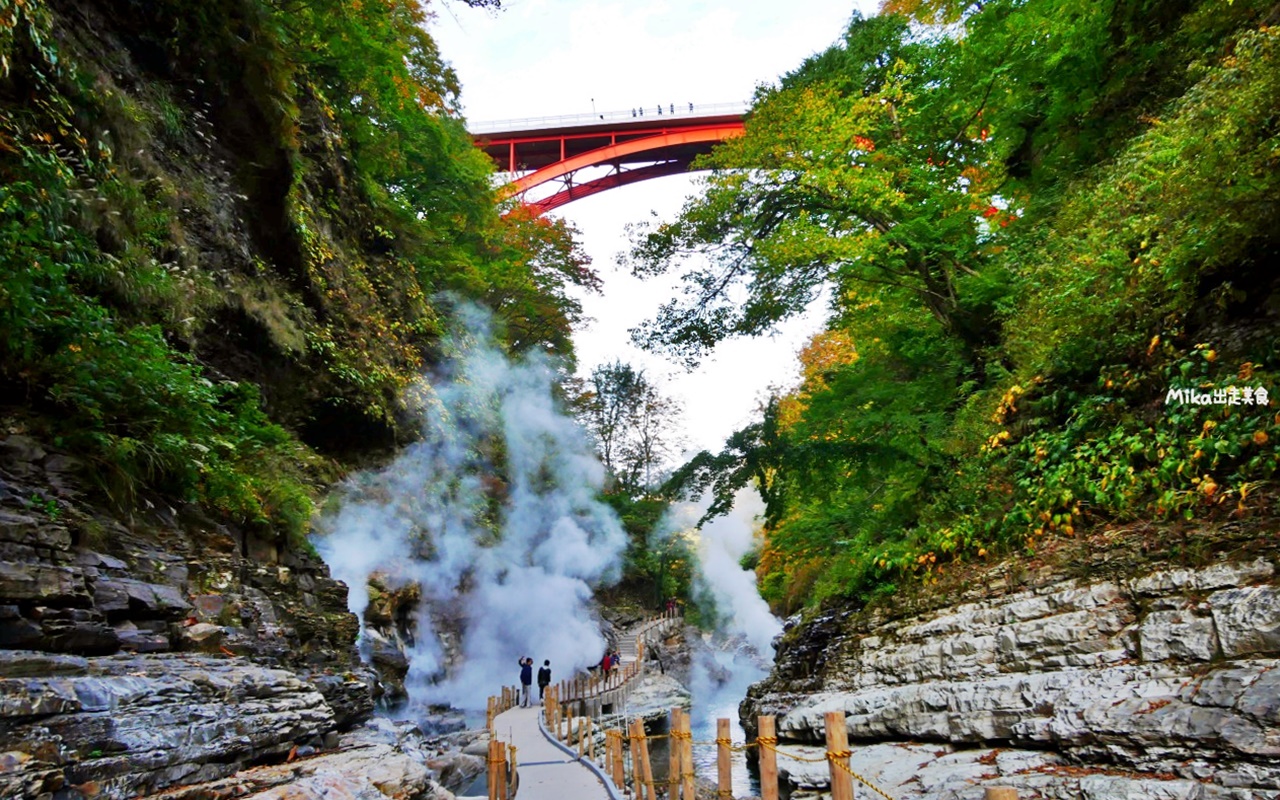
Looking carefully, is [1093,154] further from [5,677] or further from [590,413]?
[590,413]

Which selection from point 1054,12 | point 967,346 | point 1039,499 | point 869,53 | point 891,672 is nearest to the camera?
point 1039,499

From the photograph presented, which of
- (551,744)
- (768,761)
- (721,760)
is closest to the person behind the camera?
(768,761)

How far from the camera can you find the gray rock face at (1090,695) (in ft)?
12.4

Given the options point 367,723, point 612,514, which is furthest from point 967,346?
point 612,514

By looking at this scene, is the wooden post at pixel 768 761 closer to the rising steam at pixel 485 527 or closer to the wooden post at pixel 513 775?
the wooden post at pixel 513 775

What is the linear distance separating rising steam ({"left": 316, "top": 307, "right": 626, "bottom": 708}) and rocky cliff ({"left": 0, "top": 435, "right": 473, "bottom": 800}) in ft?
22.3

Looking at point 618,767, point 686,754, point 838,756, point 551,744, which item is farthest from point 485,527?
point 838,756

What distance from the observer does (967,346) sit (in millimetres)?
10562

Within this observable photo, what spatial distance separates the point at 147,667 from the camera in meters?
4.62

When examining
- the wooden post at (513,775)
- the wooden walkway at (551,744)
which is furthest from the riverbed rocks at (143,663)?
the wooden post at (513,775)

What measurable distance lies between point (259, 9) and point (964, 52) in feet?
36.7

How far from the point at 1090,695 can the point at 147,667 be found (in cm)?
687

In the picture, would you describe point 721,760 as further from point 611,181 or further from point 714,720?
point 611,181

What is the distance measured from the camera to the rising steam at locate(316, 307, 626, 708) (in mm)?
15164
